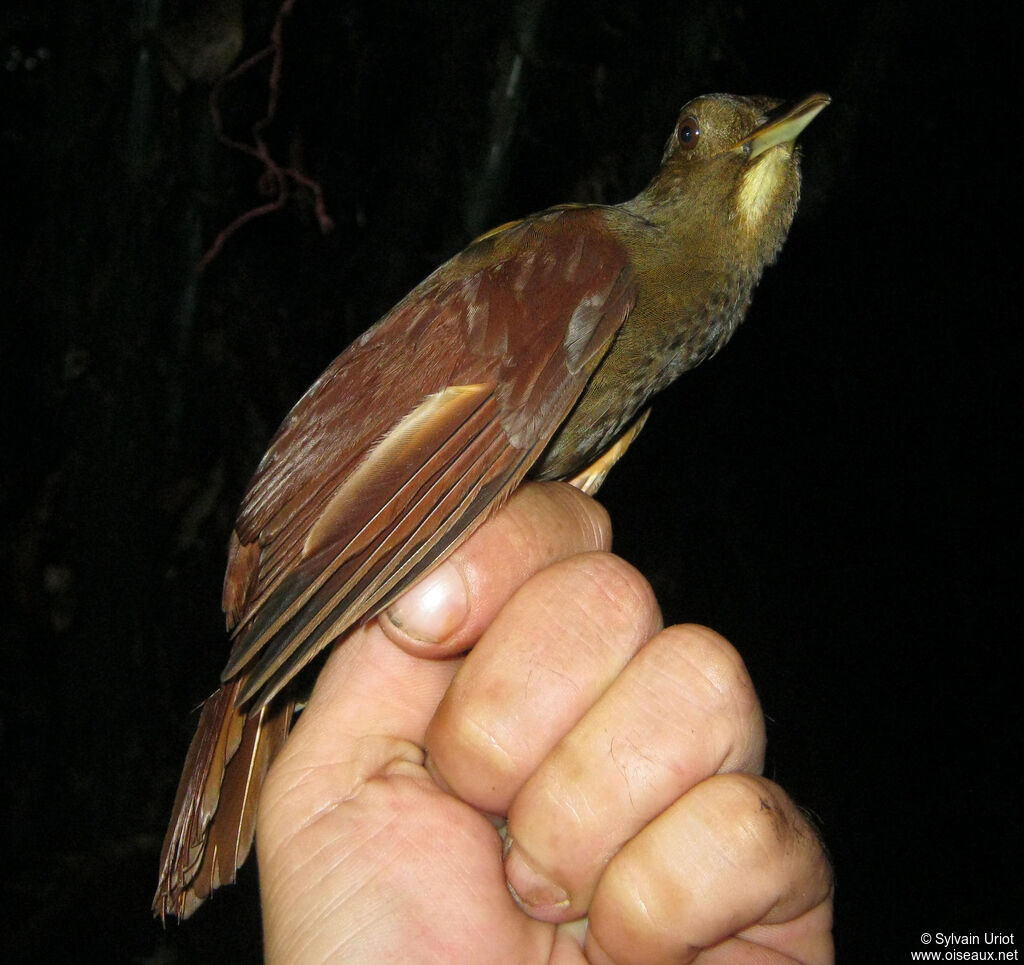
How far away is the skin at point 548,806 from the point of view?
1297mm

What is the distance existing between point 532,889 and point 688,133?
1959 mm

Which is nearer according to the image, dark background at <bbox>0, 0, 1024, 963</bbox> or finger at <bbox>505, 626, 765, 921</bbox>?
finger at <bbox>505, 626, 765, 921</bbox>

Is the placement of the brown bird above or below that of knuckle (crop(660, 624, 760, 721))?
above

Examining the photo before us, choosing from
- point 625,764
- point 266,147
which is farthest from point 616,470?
point 625,764

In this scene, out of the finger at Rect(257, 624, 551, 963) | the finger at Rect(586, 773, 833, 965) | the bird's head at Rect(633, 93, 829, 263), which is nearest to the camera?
the finger at Rect(586, 773, 833, 965)

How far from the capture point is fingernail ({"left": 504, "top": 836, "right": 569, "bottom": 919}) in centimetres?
134

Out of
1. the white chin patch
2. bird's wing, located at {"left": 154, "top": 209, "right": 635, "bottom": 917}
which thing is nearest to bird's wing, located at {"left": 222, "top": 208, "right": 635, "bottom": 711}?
bird's wing, located at {"left": 154, "top": 209, "right": 635, "bottom": 917}

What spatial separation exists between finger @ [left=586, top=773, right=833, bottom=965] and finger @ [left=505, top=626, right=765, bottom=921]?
39mm

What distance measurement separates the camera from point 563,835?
1313 mm

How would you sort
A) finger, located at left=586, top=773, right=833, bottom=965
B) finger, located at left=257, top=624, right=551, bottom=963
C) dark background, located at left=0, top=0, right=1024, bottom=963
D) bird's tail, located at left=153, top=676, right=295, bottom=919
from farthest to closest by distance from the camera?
dark background, located at left=0, top=0, right=1024, bottom=963
bird's tail, located at left=153, top=676, right=295, bottom=919
finger, located at left=257, top=624, right=551, bottom=963
finger, located at left=586, top=773, right=833, bottom=965

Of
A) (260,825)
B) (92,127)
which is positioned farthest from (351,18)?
(260,825)

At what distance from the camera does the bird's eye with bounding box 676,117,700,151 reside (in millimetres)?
2172

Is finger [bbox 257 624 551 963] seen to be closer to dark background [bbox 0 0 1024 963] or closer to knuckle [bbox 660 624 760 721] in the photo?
knuckle [bbox 660 624 760 721]

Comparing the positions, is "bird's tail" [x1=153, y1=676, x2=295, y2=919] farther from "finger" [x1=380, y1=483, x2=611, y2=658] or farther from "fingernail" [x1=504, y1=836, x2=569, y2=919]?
"fingernail" [x1=504, y1=836, x2=569, y2=919]
